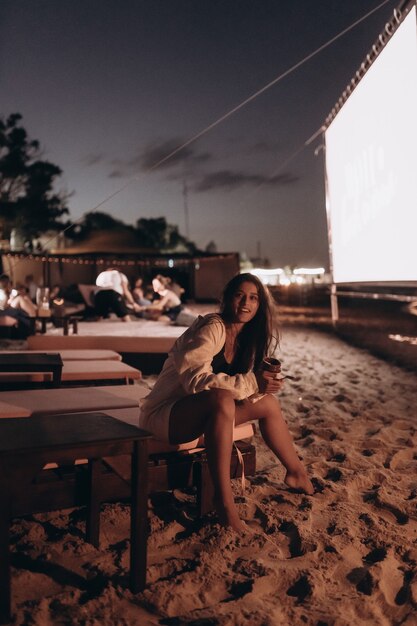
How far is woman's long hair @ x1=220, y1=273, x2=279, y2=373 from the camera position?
2445mm

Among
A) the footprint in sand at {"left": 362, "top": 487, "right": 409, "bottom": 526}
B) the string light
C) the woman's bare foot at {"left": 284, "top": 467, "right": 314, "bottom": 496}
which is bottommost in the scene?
the footprint in sand at {"left": 362, "top": 487, "right": 409, "bottom": 526}

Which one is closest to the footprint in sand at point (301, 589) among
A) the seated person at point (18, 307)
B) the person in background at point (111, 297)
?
the seated person at point (18, 307)

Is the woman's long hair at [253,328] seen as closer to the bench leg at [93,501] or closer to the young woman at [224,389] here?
the young woman at [224,389]

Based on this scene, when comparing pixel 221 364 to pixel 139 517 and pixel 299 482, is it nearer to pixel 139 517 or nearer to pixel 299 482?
pixel 299 482

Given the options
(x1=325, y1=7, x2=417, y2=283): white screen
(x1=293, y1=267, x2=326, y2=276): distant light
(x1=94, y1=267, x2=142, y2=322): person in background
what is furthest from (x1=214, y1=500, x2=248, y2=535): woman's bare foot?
(x1=293, y1=267, x2=326, y2=276): distant light

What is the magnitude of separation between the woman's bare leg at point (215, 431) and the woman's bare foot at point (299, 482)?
478mm

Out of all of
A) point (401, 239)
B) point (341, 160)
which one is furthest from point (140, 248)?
point (401, 239)

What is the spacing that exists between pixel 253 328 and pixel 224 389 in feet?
1.75

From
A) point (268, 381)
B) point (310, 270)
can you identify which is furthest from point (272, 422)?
point (310, 270)

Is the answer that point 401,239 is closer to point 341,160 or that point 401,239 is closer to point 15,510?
point 341,160

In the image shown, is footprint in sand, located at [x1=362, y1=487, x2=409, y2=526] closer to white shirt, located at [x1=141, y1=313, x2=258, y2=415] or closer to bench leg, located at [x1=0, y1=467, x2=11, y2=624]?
white shirt, located at [x1=141, y1=313, x2=258, y2=415]

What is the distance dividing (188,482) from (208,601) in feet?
2.01

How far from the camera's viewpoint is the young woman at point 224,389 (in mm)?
1992

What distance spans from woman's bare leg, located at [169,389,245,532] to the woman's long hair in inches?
17.7
